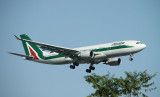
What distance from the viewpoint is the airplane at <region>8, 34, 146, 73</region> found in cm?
5797

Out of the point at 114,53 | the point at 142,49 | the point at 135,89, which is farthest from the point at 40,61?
the point at 135,89

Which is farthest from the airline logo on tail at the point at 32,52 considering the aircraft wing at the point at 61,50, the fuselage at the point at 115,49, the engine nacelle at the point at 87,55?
the fuselage at the point at 115,49

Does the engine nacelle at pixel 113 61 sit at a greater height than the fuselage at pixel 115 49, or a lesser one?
lesser

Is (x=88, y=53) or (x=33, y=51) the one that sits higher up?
(x=33, y=51)

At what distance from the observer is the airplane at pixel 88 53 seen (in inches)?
2282

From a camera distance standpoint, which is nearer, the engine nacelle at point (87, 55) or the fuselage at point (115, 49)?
the fuselage at point (115, 49)

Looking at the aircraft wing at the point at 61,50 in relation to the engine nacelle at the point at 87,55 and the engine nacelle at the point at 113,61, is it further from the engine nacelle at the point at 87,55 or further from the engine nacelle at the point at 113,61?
the engine nacelle at the point at 113,61

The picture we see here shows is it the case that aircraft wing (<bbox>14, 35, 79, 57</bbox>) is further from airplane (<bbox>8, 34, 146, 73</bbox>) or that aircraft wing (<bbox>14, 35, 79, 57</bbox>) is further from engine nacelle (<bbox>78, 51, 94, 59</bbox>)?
engine nacelle (<bbox>78, 51, 94, 59</bbox>)

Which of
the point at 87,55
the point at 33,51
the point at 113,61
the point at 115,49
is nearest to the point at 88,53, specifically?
the point at 87,55

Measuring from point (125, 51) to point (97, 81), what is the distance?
1023cm

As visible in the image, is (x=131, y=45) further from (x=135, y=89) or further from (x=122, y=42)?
(x=135, y=89)

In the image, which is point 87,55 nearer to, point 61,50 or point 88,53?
point 88,53

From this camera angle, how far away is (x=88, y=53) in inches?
2334

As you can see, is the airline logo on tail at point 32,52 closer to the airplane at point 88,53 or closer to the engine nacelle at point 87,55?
the airplane at point 88,53
